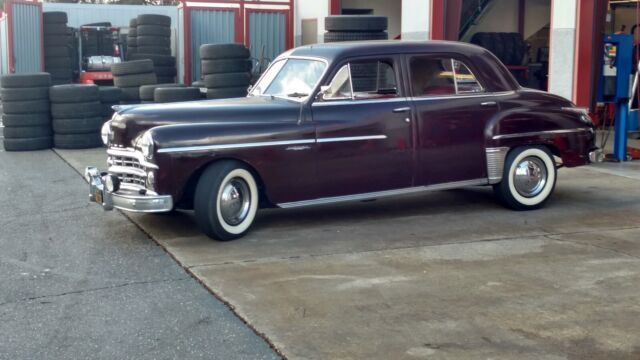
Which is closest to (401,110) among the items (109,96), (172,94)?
(172,94)

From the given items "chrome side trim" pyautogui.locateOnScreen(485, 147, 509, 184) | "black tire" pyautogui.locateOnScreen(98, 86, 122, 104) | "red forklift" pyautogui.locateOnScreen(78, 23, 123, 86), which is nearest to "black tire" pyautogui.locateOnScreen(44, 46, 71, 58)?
"red forklift" pyautogui.locateOnScreen(78, 23, 123, 86)

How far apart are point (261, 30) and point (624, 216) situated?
13.7m

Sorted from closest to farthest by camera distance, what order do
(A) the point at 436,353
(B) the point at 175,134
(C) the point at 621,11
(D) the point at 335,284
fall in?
(A) the point at 436,353, (D) the point at 335,284, (B) the point at 175,134, (C) the point at 621,11

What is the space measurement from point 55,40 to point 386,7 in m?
8.78

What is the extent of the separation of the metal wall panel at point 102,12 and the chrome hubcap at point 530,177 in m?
18.0

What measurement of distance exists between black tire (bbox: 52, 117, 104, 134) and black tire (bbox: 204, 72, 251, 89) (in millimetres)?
2053

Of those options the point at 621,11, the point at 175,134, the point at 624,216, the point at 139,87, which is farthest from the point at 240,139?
the point at 621,11

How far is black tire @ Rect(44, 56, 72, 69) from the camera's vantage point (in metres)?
20.5

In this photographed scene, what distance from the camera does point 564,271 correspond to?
20.6ft

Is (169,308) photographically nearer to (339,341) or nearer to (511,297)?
(339,341)

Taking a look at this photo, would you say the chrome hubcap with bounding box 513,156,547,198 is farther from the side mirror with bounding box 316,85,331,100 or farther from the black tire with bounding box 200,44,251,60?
the black tire with bounding box 200,44,251,60

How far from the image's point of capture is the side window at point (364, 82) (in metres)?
7.87

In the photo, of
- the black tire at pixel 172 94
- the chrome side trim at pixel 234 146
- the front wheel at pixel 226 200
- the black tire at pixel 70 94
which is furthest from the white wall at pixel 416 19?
the front wheel at pixel 226 200

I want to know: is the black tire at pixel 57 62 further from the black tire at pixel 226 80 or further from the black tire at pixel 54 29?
the black tire at pixel 226 80
